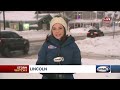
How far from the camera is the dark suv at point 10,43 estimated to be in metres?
3.24

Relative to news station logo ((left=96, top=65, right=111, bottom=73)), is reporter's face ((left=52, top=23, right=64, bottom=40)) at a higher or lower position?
higher

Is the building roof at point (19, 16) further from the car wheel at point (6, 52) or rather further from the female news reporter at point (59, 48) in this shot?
the car wheel at point (6, 52)

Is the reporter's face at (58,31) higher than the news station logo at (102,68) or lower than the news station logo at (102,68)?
higher

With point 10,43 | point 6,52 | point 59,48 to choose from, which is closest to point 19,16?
point 10,43

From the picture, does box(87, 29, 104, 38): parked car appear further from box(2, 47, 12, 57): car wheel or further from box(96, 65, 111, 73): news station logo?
box(2, 47, 12, 57): car wheel

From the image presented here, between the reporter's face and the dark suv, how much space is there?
1.36ft

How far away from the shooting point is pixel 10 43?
129 inches

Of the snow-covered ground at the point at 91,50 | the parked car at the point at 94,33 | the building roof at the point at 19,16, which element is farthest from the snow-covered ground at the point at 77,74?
the building roof at the point at 19,16

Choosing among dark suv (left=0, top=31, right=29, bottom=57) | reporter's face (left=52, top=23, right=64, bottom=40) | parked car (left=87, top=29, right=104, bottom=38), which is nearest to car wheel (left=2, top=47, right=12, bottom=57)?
dark suv (left=0, top=31, right=29, bottom=57)

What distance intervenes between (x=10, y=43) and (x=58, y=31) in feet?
2.35

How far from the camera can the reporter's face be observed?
3222 mm

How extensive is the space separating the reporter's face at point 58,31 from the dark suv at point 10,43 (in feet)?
1.36
